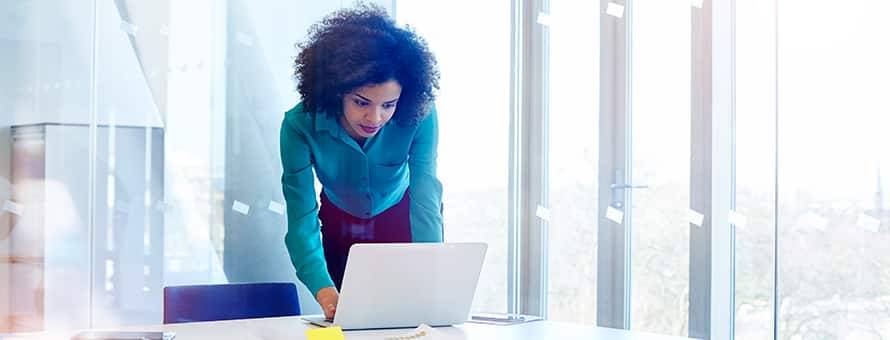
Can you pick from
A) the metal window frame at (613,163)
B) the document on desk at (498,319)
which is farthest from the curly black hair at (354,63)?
the document on desk at (498,319)

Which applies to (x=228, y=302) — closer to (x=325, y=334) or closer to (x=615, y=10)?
(x=325, y=334)

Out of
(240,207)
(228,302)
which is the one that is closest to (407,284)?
(228,302)

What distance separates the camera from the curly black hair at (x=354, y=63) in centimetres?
380

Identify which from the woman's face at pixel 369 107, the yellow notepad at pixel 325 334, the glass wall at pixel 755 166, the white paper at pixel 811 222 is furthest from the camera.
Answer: the woman's face at pixel 369 107

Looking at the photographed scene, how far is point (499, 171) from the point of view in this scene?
448cm

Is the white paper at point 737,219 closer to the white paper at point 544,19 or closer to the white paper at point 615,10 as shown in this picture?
the white paper at point 615,10

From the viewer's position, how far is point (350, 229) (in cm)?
394

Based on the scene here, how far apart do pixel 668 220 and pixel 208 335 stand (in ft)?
6.75

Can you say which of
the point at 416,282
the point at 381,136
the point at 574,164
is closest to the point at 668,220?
the point at 574,164

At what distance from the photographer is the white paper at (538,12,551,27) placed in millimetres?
4348

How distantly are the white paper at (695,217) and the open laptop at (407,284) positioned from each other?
1433mm

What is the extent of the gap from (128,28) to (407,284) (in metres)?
1.71

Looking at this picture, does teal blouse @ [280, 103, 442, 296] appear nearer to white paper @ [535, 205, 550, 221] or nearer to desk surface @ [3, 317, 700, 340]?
white paper @ [535, 205, 550, 221]

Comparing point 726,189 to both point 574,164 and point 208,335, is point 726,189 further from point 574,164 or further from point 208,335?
point 208,335
